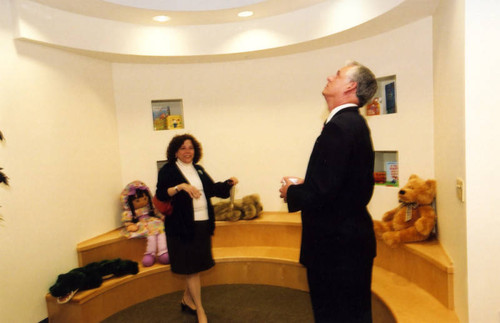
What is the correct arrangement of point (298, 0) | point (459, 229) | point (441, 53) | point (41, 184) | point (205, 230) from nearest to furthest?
1. point (459, 229)
2. point (441, 53)
3. point (205, 230)
4. point (41, 184)
5. point (298, 0)

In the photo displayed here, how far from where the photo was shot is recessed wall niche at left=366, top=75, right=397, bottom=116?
3.24 metres

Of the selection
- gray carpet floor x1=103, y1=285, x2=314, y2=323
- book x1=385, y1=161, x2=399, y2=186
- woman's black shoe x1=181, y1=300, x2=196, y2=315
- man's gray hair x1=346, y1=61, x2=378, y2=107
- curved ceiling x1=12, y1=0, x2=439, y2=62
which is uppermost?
curved ceiling x1=12, y1=0, x2=439, y2=62

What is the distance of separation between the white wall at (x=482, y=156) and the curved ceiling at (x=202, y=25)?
2.80 feet

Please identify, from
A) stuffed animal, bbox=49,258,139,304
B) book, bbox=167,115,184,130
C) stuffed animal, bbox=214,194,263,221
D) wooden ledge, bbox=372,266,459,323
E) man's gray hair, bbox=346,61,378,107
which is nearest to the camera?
man's gray hair, bbox=346,61,378,107

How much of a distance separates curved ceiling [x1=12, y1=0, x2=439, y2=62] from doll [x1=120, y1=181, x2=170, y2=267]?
1.36 meters

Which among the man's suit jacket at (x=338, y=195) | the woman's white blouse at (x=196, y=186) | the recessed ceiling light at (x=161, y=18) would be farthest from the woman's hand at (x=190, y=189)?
the recessed ceiling light at (x=161, y=18)

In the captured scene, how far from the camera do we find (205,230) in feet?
8.86

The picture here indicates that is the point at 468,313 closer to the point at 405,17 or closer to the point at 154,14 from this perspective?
the point at 405,17

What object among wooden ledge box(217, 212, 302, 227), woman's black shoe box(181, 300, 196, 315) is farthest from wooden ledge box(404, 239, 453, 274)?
woman's black shoe box(181, 300, 196, 315)

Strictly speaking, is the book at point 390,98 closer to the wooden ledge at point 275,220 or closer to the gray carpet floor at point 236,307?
the wooden ledge at point 275,220

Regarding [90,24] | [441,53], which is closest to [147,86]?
[90,24]

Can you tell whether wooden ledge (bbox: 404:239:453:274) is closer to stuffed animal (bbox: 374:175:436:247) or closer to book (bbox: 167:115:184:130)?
stuffed animal (bbox: 374:175:436:247)

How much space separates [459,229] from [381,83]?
5.85ft

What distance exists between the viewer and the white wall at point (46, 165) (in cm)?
264
